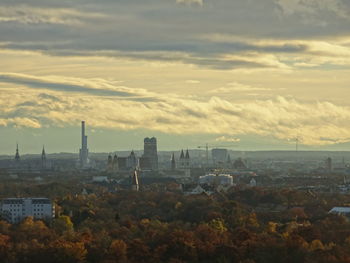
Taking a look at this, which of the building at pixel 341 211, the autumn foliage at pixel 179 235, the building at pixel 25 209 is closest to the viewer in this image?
the autumn foliage at pixel 179 235

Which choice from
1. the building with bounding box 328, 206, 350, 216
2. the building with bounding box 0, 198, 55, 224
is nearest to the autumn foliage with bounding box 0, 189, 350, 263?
the building with bounding box 328, 206, 350, 216

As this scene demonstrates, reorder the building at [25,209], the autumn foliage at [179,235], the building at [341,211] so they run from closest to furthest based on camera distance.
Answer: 1. the autumn foliage at [179,235]
2. the building at [25,209]
3. the building at [341,211]

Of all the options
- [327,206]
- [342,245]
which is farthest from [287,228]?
[327,206]

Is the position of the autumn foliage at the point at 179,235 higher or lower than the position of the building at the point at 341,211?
lower

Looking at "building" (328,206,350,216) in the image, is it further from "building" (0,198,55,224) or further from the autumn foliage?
"building" (0,198,55,224)

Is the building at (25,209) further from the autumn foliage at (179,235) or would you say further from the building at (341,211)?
the building at (341,211)

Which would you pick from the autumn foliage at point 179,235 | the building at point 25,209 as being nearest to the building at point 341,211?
the autumn foliage at point 179,235

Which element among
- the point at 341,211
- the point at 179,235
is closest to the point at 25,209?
the point at 341,211

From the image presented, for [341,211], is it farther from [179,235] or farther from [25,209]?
[179,235]
